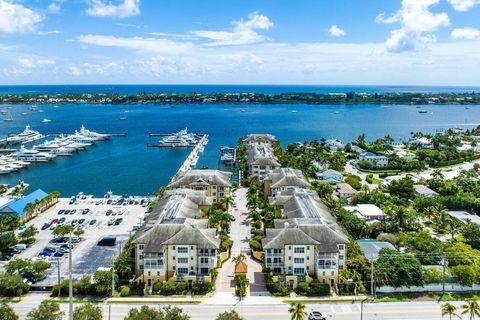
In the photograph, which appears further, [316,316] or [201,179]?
[201,179]

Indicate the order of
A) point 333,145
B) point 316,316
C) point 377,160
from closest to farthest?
1. point 316,316
2. point 377,160
3. point 333,145

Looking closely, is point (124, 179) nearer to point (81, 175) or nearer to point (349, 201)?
point (81, 175)

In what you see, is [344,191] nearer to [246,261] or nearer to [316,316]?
[246,261]

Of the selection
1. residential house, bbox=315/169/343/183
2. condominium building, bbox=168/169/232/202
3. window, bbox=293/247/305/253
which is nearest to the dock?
A: condominium building, bbox=168/169/232/202

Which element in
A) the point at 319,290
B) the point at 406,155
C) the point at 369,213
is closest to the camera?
the point at 319,290

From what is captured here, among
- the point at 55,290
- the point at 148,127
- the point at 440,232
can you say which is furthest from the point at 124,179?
the point at 148,127

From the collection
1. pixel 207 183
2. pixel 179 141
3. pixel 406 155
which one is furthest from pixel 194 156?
pixel 406 155

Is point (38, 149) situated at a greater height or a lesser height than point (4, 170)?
greater
